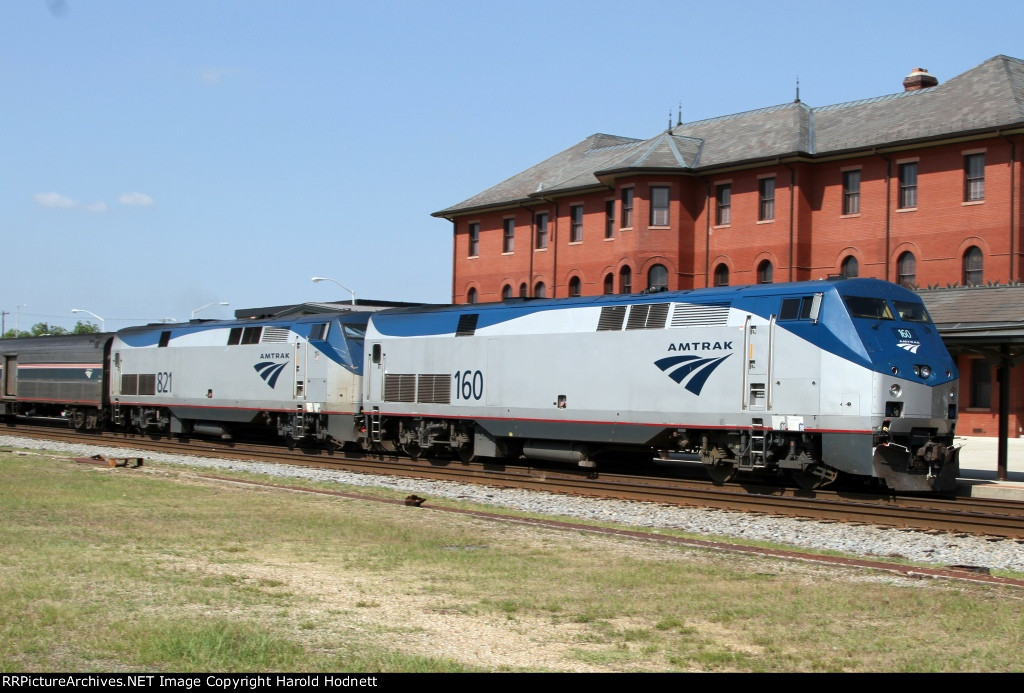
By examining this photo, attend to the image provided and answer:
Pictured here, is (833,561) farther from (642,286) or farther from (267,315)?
(642,286)

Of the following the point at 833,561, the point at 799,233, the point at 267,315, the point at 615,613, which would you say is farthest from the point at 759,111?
the point at 615,613

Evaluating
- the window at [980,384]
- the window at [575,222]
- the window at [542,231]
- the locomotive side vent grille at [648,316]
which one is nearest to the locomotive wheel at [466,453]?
the locomotive side vent grille at [648,316]

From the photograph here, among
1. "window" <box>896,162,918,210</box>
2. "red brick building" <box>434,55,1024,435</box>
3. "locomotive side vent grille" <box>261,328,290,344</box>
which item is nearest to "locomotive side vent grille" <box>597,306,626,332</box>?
"locomotive side vent grille" <box>261,328,290,344</box>

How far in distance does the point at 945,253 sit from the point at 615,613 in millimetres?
38964

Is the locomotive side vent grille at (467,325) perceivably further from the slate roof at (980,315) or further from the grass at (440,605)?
the grass at (440,605)

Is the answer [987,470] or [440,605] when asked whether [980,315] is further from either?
[440,605]

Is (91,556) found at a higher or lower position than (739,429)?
lower

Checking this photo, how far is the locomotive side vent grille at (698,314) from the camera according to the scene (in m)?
20.7

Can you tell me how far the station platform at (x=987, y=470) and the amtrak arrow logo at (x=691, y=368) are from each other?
5.37m

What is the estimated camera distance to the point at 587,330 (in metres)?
23.2

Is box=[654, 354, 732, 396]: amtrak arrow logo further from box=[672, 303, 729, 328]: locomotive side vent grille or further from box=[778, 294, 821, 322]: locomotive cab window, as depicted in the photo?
box=[778, 294, 821, 322]: locomotive cab window

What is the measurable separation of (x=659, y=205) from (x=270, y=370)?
27.3 meters

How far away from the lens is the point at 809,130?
50906 millimetres
